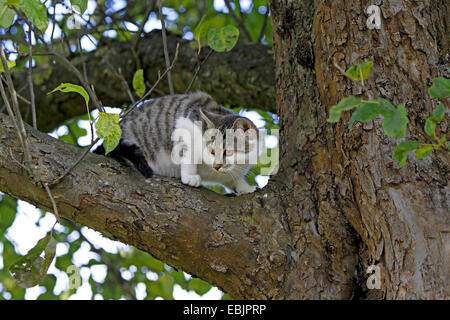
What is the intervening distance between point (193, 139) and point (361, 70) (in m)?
1.74

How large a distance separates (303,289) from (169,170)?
1.46m

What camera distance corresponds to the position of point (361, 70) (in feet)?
5.17

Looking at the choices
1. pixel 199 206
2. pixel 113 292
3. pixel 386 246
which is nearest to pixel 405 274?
pixel 386 246

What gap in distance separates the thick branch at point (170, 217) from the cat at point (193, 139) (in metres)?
0.84

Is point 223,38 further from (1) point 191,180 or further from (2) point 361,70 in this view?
(2) point 361,70

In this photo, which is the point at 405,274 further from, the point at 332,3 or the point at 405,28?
the point at 332,3

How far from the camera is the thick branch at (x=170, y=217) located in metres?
2.12

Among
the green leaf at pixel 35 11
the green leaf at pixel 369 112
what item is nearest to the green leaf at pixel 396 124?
the green leaf at pixel 369 112

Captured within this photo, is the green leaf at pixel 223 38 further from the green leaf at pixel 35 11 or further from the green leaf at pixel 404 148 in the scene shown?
the green leaf at pixel 404 148

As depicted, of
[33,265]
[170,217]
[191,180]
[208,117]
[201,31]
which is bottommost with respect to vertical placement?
[33,265]

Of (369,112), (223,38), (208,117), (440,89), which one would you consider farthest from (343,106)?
(208,117)

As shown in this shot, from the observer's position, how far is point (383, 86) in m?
2.05

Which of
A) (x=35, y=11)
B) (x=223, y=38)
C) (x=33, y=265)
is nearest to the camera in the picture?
(x=35, y=11)
